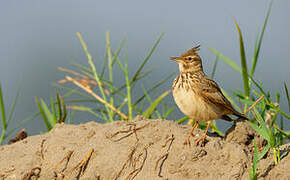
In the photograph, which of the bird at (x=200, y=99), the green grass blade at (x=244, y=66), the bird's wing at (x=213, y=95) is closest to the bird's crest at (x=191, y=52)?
the bird at (x=200, y=99)

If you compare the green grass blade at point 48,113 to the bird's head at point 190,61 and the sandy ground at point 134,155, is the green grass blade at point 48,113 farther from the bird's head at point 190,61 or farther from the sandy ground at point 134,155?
the bird's head at point 190,61

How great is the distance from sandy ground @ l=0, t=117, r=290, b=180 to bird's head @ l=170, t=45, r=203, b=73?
1.04 m

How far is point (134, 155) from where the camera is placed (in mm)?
3893

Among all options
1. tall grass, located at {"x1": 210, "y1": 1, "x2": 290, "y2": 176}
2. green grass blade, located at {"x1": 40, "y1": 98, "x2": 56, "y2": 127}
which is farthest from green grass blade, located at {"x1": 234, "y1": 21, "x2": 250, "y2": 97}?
green grass blade, located at {"x1": 40, "y1": 98, "x2": 56, "y2": 127}

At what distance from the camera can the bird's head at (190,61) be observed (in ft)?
17.0

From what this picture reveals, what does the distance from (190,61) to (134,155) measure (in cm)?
180

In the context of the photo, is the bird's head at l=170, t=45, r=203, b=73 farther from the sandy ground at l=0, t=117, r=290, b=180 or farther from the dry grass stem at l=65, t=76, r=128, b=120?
the dry grass stem at l=65, t=76, r=128, b=120

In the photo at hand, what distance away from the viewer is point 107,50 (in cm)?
687

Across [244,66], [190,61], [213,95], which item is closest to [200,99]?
[213,95]

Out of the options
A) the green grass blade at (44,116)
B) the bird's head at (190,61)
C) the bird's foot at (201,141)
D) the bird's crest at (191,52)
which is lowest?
the green grass blade at (44,116)

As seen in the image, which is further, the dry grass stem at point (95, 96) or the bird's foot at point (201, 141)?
the dry grass stem at point (95, 96)

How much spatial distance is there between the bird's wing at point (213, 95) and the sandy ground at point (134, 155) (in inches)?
18.6

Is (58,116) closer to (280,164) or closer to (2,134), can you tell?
(2,134)

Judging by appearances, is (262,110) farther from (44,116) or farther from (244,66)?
(44,116)
